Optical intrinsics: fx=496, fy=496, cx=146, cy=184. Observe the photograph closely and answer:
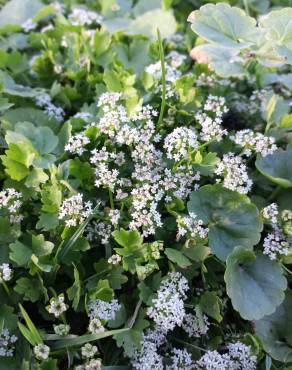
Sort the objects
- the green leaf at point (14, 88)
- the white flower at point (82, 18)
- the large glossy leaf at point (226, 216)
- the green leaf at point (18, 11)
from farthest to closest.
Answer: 1. the green leaf at point (18, 11)
2. the white flower at point (82, 18)
3. the green leaf at point (14, 88)
4. the large glossy leaf at point (226, 216)

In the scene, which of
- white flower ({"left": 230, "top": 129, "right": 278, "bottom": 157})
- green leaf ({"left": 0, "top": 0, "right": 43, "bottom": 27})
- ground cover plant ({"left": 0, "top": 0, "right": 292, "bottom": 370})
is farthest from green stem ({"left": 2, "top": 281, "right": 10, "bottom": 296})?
green leaf ({"left": 0, "top": 0, "right": 43, "bottom": 27})

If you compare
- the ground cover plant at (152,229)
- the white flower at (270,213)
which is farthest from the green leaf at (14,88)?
the white flower at (270,213)

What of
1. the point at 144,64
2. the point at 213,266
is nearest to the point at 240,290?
the point at 213,266

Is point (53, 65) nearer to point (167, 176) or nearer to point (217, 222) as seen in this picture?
point (167, 176)

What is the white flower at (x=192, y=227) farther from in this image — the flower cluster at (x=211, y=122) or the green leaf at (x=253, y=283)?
the flower cluster at (x=211, y=122)

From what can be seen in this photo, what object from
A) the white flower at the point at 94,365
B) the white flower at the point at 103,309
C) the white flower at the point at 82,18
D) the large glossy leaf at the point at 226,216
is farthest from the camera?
the white flower at the point at 82,18

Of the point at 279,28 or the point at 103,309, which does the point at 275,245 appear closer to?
the point at 103,309

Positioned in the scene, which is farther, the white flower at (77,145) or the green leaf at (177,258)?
the white flower at (77,145)

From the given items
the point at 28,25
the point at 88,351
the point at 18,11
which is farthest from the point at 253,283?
the point at 18,11
